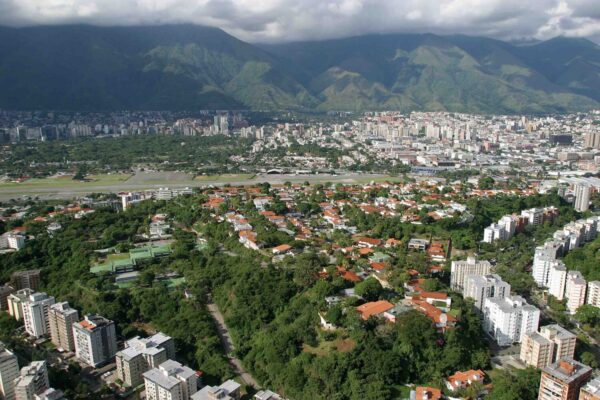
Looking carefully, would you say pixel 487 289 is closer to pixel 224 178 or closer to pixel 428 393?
pixel 428 393

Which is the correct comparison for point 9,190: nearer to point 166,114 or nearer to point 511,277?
point 511,277

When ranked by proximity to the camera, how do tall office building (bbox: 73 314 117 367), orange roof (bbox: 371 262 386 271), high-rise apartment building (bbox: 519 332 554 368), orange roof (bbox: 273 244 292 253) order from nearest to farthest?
high-rise apartment building (bbox: 519 332 554 368)
tall office building (bbox: 73 314 117 367)
orange roof (bbox: 371 262 386 271)
orange roof (bbox: 273 244 292 253)

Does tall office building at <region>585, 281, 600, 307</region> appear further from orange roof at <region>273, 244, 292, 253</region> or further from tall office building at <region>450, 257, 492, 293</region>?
orange roof at <region>273, 244, 292, 253</region>

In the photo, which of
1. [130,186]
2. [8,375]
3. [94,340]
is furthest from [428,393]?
[130,186]

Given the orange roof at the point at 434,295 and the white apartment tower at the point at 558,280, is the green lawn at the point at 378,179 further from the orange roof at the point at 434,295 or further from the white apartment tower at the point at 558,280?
the orange roof at the point at 434,295

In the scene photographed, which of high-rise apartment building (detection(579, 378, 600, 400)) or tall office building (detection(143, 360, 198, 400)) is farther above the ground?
high-rise apartment building (detection(579, 378, 600, 400))

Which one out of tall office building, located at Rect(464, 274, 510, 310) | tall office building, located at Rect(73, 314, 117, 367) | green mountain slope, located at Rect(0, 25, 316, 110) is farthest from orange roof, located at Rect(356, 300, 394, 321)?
green mountain slope, located at Rect(0, 25, 316, 110)

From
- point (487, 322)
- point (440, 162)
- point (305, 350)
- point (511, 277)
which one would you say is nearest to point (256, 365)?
point (305, 350)
